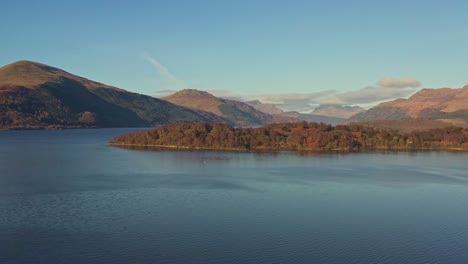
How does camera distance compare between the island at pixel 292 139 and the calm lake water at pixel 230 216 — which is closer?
the calm lake water at pixel 230 216

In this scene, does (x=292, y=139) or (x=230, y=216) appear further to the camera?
(x=292, y=139)

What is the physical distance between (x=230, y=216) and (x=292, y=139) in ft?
245

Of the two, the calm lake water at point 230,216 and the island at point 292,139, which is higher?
the island at point 292,139

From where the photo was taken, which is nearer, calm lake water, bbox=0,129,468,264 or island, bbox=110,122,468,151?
calm lake water, bbox=0,129,468,264

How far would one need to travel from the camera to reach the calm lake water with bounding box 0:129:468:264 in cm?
2453

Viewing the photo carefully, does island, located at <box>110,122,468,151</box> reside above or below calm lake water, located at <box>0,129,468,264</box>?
above

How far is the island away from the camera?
10381 cm

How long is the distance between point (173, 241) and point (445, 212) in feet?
73.6

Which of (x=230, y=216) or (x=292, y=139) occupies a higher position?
(x=292, y=139)

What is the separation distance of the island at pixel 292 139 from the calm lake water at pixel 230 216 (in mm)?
43973

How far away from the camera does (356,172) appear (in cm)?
6028

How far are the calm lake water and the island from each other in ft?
144

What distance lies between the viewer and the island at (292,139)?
341 feet

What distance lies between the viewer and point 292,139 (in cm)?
10562
